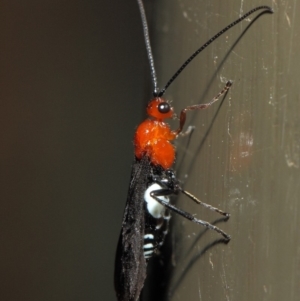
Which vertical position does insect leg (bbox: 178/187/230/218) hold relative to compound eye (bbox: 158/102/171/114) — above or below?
below

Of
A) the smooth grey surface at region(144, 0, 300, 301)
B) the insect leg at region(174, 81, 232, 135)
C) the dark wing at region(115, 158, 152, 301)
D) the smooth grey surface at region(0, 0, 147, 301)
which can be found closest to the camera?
the smooth grey surface at region(144, 0, 300, 301)

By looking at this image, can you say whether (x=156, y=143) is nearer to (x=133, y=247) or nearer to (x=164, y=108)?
(x=164, y=108)

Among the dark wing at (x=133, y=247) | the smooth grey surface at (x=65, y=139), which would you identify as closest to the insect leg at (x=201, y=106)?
the dark wing at (x=133, y=247)

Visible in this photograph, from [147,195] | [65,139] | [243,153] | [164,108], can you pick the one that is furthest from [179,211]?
[65,139]

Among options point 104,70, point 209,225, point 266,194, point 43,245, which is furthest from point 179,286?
point 104,70

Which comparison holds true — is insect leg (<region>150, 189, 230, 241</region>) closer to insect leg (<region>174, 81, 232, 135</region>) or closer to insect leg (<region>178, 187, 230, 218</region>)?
insect leg (<region>178, 187, 230, 218</region>)

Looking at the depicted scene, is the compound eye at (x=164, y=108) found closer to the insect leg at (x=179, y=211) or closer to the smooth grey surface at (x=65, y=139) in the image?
the insect leg at (x=179, y=211)

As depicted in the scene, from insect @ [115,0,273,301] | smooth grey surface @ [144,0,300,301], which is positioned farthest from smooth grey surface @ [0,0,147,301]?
smooth grey surface @ [144,0,300,301]

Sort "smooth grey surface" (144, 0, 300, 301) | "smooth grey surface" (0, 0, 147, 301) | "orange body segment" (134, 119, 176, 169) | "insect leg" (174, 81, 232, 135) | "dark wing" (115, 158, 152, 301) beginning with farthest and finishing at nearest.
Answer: "smooth grey surface" (0, 0, 147, 301), "orange body segment" (134, 119, 176, 169), "dark wing" (115, 158, 152, 301), "insect leg" (174, 81, 232, 135), "smooth grey surface" (144, 0, 300, 301)
